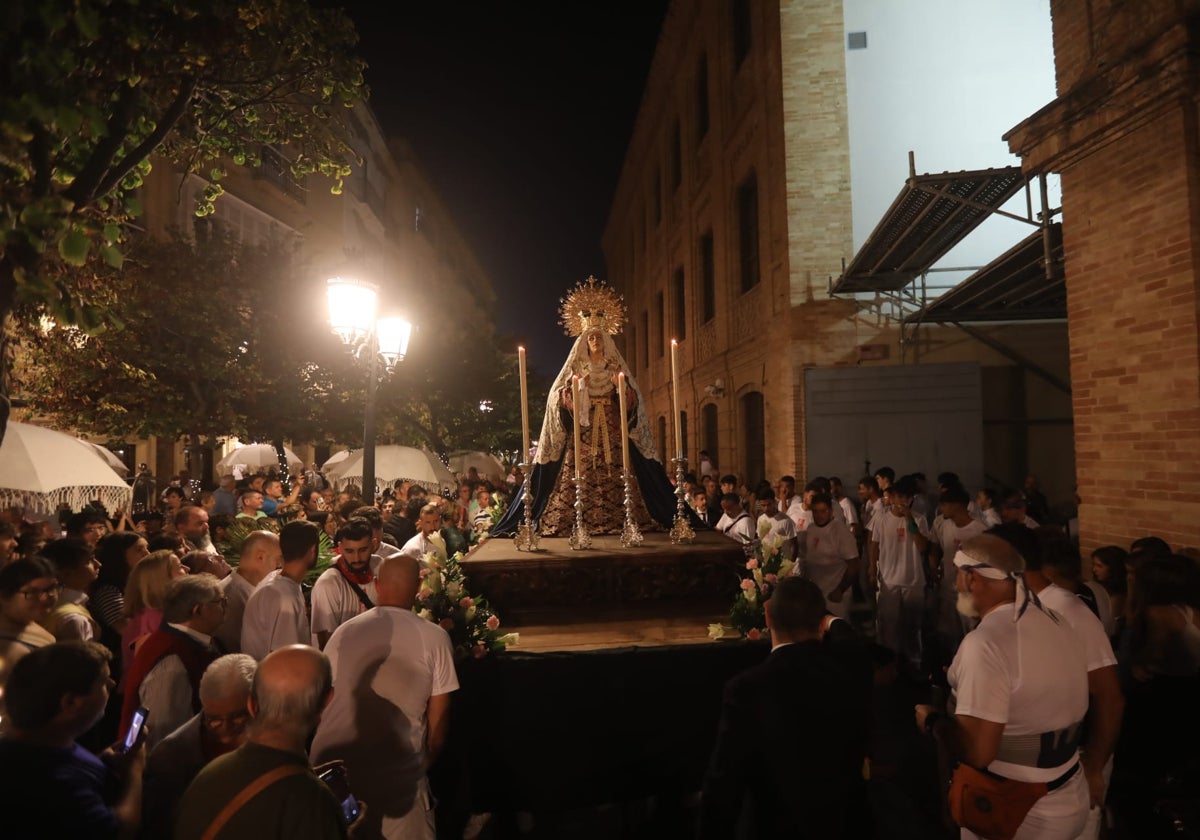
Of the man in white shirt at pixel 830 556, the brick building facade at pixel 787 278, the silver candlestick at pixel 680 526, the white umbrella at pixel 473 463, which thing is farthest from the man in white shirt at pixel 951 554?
the white umbrella at pixel 473 463

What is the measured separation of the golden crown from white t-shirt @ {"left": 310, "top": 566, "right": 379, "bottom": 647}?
12.0 ft

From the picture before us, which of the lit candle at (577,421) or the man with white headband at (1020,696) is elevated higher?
the lit candle at (577,421)

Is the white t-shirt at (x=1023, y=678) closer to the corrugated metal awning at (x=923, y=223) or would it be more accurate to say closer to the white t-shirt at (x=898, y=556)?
the white t-shirt at (x=898, y=556)

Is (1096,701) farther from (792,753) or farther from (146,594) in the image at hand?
(146,594)

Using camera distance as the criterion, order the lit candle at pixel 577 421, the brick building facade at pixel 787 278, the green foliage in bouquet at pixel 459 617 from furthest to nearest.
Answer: the brick building facade at pixel 787 278, the lit candle at pixel 577 421, the green foliage in bouquet at pixel 459 617

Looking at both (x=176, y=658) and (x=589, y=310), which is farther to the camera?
(x=589, y=310)

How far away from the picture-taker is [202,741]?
2602mm

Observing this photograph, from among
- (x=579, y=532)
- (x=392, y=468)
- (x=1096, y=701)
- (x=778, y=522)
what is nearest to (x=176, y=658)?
(x=579, y=532)

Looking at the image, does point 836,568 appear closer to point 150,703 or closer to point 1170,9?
point 1170,9

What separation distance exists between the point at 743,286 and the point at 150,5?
13.7 metres

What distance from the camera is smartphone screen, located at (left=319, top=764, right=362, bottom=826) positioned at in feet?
7.62

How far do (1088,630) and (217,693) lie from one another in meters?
3.62

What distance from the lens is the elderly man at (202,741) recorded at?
2.48m

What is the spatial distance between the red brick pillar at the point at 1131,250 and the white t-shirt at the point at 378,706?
591cm
